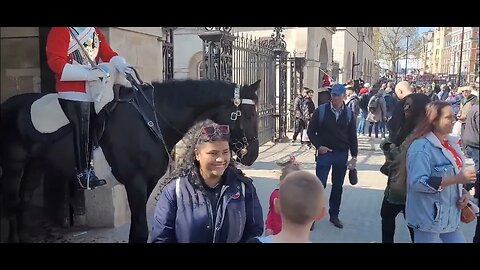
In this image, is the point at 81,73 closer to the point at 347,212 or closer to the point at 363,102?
the point at 347,212

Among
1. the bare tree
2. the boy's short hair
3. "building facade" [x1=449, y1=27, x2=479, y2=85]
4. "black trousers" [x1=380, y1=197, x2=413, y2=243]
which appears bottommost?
"black trousers" [x1=380, y1=197, x2=413, y2=243]

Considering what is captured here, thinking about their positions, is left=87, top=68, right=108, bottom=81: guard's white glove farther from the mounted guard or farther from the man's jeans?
the man's jeans

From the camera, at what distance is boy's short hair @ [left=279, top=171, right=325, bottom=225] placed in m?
1.85

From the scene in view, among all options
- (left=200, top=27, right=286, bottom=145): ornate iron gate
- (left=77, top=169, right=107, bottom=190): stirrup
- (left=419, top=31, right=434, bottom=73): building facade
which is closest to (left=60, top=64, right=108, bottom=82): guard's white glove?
(left=77, top=169, right=107, bottom=190): stirrup

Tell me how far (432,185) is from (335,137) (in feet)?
7.26

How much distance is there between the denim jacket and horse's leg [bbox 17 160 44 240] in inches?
120

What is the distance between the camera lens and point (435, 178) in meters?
3.03

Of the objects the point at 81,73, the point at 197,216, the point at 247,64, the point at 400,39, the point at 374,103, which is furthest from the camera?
the point at 374,103

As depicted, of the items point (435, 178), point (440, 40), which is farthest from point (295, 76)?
point (435, 178)

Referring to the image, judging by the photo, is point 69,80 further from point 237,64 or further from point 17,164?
point 237,64

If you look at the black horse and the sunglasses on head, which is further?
the black horse

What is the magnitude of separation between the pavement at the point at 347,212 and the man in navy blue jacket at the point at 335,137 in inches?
11.7
